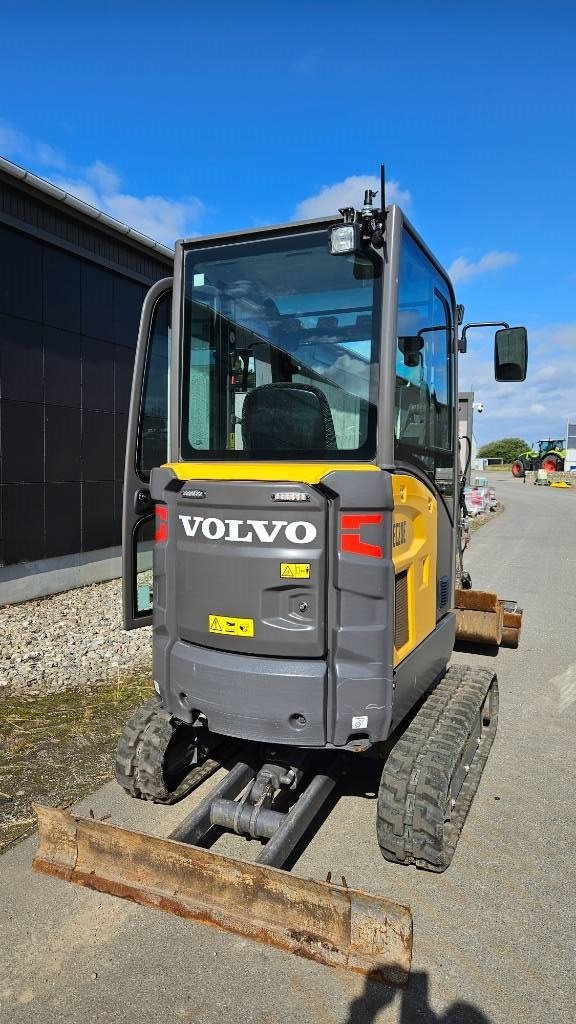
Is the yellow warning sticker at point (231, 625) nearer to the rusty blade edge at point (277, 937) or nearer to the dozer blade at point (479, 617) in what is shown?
the rusty blade edge at point (277, 937)

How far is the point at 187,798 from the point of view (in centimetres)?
400

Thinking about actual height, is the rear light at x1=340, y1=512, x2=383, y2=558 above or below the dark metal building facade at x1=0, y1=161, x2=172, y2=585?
below

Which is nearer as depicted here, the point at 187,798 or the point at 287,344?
the point at 287,344

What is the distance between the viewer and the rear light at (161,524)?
3.43m

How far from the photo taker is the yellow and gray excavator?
9.39 ft

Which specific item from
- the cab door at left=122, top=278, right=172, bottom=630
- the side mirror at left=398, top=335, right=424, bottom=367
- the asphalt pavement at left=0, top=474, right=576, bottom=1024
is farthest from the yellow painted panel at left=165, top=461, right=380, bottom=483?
the asphalt pavement at left=0, top=474, right=576, bottom=1024

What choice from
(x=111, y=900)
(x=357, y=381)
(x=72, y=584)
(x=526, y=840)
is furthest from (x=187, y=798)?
(x=72, y=584)

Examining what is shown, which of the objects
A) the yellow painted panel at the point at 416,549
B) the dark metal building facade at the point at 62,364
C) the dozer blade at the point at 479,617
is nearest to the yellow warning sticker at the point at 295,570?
the yellow painted panel at the point at 416,549

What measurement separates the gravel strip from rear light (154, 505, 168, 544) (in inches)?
112

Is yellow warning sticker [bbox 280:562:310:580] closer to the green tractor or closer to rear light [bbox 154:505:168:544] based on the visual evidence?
rear light [bbox 154:505:168:544]

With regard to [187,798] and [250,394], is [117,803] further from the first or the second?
[250,394]

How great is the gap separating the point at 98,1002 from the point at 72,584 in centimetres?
723

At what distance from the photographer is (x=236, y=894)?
2697 millimetres

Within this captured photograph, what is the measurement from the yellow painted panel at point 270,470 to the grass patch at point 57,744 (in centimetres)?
207
